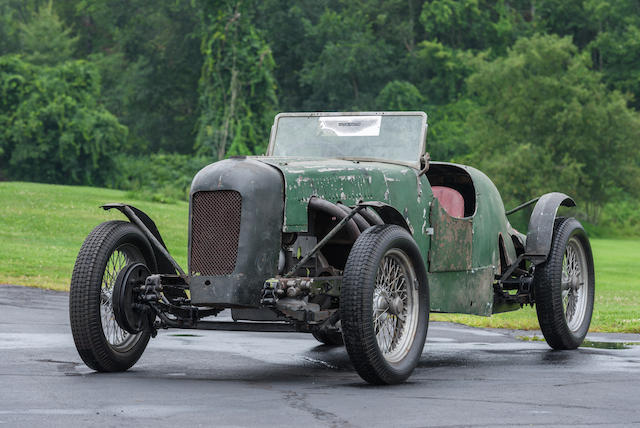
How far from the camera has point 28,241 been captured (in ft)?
88.0

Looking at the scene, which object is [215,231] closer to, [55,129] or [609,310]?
[609,310]

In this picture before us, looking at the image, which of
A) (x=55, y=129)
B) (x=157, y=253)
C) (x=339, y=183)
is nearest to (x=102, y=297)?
(x=157, y=253)

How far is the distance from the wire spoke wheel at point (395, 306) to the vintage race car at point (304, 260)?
0.01 meters

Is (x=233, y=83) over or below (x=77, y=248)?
over

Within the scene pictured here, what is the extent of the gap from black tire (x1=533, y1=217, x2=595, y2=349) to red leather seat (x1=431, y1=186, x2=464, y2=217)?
91 centimetres

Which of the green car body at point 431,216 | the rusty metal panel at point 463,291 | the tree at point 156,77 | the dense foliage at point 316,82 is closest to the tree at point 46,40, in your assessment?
the dense foliage at point 316,82

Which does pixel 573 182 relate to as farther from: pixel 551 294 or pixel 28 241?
pixel 551 294

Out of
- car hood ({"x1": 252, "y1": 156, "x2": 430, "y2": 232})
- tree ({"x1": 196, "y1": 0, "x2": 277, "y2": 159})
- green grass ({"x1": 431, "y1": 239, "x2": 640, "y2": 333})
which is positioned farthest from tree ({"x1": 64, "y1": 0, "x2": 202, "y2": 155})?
car hood ({"x1": 252, "y1": 156, "x2": 430, "y2": 232})

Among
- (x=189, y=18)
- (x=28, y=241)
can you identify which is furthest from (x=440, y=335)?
(x=189, y=18)

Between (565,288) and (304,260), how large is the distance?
3.86 metres

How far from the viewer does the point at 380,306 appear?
8148 mm

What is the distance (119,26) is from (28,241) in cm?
5723

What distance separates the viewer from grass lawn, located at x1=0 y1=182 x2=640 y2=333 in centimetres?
1513

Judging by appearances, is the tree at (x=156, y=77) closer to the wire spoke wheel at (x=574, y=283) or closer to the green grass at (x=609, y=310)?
the green grass at (x=609, y=310)
